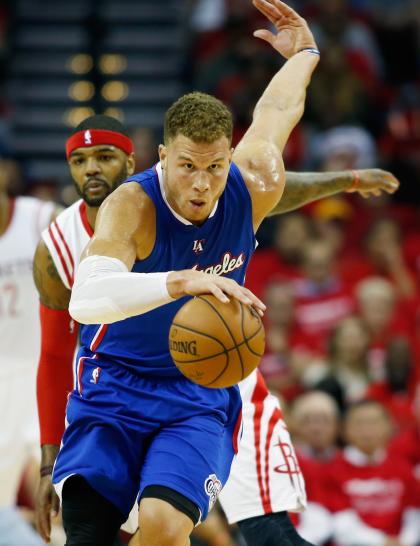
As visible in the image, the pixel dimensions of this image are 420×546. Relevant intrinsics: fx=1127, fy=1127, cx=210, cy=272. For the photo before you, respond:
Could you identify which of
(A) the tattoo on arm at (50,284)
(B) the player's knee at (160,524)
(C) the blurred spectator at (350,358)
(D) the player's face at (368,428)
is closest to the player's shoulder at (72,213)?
(A) the tattoo on arm at (50,284)

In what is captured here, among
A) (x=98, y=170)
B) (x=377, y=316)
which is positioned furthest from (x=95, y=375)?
(x=377, y=316)

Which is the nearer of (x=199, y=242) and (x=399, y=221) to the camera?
(x=199, y=242)

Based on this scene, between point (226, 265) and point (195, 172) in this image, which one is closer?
point (195, 172)

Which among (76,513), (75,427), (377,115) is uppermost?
(377,115)

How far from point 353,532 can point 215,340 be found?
4.32 m

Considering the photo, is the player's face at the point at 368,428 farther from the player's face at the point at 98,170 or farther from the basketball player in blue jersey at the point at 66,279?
the player's face at the point at 98,170

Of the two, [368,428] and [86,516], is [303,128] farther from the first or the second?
[86,516]

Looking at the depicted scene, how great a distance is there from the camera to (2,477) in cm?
693

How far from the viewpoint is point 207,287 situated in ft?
13.1

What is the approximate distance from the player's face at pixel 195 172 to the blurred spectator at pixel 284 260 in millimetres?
6060

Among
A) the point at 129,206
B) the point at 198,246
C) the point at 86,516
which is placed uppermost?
the point at 129,206

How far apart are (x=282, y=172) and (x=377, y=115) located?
8.24 meters

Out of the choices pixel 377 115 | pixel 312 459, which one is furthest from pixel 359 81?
pixel 312 459

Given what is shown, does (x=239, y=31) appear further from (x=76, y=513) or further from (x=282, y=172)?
(x=76, y=513)
